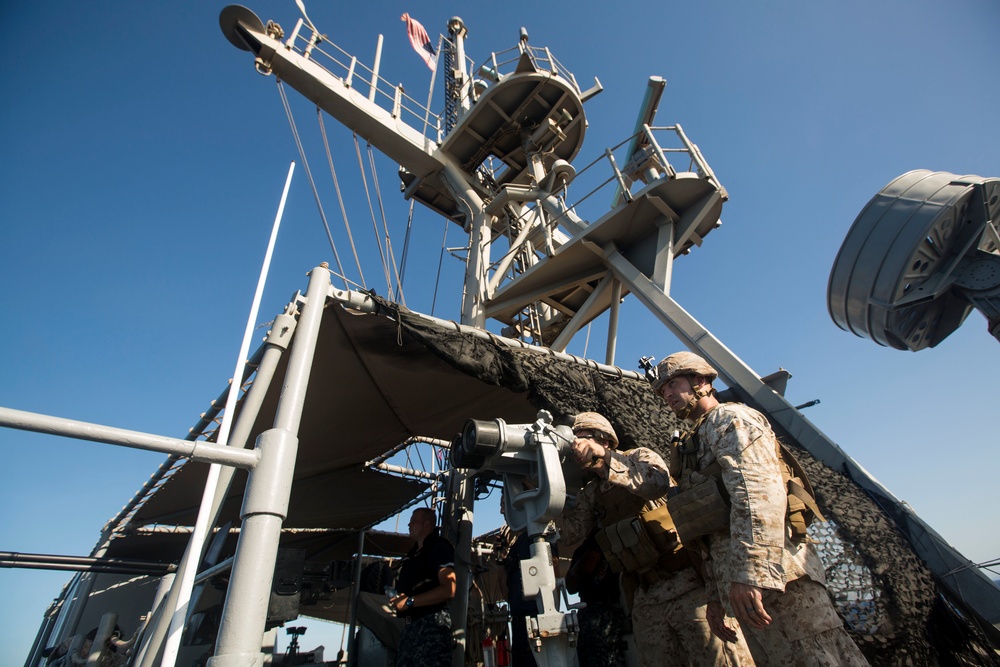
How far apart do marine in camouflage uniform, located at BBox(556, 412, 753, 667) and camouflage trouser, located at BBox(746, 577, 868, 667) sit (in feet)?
1.25

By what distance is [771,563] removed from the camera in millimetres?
1764

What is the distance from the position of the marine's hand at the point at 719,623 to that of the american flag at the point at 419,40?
437 inches

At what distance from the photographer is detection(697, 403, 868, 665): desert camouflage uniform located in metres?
1.79

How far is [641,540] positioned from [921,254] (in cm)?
305

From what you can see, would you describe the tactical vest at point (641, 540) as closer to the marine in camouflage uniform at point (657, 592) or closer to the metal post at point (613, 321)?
the marine in camouflage uniform at point (657, 592)

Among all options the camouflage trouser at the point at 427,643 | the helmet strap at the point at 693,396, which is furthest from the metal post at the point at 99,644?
the helmet strap at the point at 693,396

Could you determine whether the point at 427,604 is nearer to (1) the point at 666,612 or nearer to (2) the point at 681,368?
(1) the point at 666,612

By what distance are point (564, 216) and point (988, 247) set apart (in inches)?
166

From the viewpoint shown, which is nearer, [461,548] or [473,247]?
[461,548]

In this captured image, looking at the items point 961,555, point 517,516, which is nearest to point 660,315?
point 961,555

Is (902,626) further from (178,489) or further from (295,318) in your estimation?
(178,489)

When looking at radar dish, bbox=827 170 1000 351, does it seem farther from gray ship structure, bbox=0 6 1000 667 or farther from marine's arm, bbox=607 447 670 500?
marine's arm, bbox=607 447 670 500

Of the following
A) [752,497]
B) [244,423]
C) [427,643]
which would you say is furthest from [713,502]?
[244,423]

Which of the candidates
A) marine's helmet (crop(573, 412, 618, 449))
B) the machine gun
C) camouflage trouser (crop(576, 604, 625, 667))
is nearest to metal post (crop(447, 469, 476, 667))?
camouflage trouser (crop(576, 604, 625, 667))
